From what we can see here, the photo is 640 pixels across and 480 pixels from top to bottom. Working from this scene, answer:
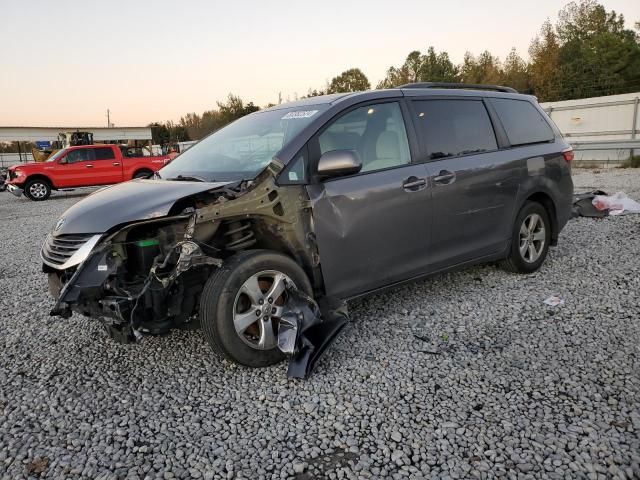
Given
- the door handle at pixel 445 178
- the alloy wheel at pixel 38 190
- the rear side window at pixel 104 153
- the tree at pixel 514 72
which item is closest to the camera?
the door handle at pixel 445 178

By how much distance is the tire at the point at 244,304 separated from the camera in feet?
9.80

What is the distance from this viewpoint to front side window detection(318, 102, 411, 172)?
3564 millimetres

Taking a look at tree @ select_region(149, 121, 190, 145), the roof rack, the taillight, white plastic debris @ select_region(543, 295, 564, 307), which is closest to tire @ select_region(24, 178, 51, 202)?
the roof rack

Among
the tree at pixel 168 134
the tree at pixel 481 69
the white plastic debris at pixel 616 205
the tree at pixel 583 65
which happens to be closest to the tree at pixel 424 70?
the tree at pixel 481 69

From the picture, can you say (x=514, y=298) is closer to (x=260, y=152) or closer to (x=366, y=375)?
(x=366, y=375)

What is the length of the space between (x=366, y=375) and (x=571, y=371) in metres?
1.28

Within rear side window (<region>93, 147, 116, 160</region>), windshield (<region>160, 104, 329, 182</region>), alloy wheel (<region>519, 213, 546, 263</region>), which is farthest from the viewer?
rear side window (<region>93, 147, 116, 160</region>)

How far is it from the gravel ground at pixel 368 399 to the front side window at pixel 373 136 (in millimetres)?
1299

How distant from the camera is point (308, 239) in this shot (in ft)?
11.1

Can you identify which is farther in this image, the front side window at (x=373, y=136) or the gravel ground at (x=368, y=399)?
the front side window at (x=373, y=136)

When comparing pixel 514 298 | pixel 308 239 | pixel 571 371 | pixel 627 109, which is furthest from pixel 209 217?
pixel 627 109

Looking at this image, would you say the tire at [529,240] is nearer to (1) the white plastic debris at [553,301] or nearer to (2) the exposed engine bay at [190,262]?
(1) the white plastic debris at [553,301]

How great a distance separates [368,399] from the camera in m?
2.85

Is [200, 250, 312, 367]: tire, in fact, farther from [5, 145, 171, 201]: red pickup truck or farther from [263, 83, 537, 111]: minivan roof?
[5, 145, 171, 201]: red pickup truck
